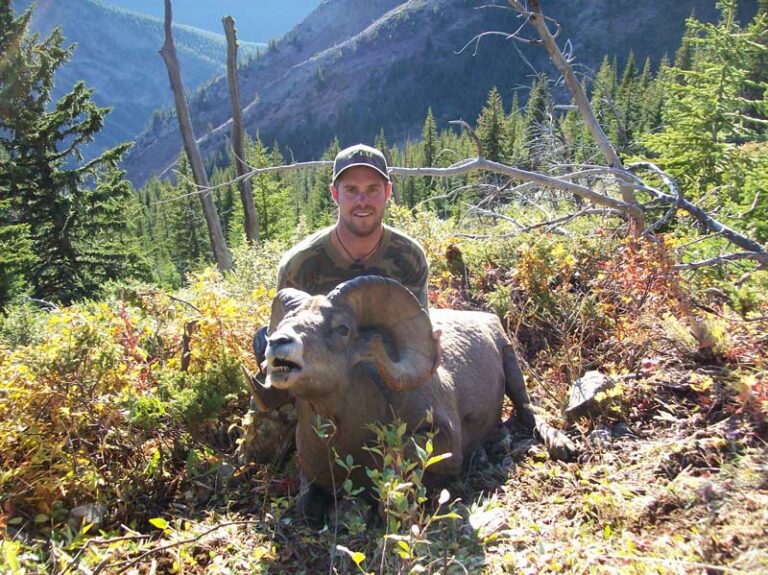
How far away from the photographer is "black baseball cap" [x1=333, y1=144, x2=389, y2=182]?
4.14m

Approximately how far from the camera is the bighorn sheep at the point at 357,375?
10.3 ft

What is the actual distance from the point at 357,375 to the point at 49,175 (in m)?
18.9

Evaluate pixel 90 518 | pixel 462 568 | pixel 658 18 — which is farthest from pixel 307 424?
pixel 658 18

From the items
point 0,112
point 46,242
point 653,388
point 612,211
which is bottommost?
point 46,242

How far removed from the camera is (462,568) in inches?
117

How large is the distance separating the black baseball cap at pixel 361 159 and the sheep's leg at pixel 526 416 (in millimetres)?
2190

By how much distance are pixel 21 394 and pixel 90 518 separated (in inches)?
45.6

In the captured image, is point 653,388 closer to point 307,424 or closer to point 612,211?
point 307,424

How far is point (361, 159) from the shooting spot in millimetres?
4145

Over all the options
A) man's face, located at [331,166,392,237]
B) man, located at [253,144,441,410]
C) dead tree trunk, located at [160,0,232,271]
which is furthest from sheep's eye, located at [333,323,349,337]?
dead tree trunk, located at [160,0,232,271]

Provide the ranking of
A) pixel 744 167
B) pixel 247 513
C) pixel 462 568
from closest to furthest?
pixel 462 568 → pixel 247 513 → pixel 744 167

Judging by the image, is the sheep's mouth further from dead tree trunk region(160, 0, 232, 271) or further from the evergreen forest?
dead tree trunk region(160, 0, 232, 271)

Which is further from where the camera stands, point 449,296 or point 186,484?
point 449,296

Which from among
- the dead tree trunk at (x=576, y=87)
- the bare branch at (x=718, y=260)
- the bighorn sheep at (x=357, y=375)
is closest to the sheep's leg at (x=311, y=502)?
the bighorn sheep at (x=357, y=375)
